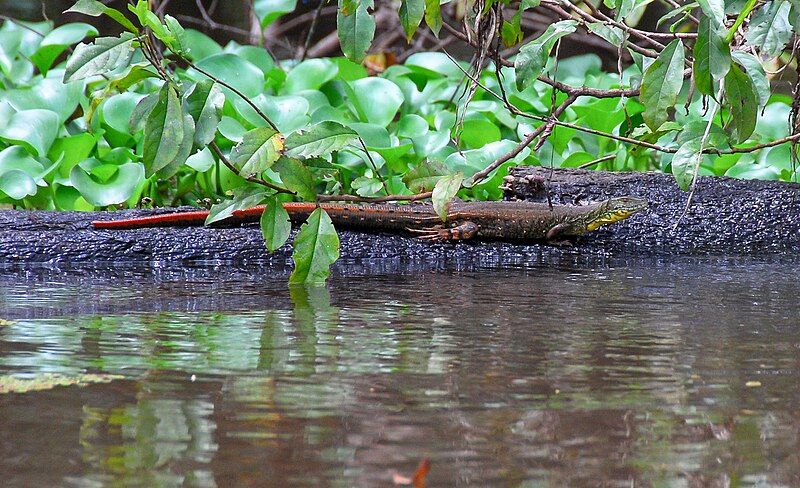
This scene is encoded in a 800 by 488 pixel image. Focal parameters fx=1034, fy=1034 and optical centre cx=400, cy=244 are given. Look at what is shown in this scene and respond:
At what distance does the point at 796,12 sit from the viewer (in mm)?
2451

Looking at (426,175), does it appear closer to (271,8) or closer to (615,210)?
(615,210)

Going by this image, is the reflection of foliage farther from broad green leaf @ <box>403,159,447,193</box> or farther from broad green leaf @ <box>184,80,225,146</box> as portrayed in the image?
broad green leaf @ <box>403,159,447,193</box>

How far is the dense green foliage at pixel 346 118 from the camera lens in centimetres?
277

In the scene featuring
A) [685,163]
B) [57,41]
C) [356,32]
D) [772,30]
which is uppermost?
[57,41]

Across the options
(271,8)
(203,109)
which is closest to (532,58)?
(203,109)

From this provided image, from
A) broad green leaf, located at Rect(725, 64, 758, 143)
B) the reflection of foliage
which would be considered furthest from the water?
broad green leaf, located at Rect(725, 64, 758, 143)

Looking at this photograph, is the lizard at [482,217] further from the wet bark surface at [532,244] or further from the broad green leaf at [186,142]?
the broad green leaf at [186,142]

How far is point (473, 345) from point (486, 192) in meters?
3.01

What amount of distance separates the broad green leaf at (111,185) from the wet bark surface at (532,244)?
1.56ft

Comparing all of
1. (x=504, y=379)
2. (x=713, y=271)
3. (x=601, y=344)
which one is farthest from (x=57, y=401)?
(x=713, y=271)

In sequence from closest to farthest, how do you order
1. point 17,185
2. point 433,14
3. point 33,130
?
point 433,14
point 17,185
point 33,130

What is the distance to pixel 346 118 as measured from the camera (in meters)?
5.52

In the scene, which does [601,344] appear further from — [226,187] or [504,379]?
[226,187]

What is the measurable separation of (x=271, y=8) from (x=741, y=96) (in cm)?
464
